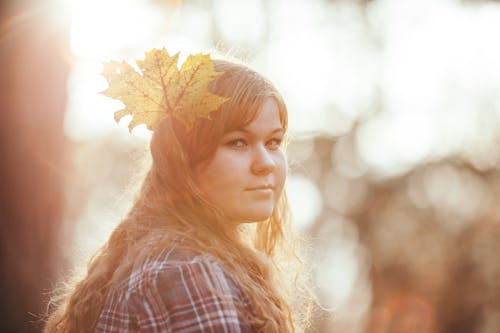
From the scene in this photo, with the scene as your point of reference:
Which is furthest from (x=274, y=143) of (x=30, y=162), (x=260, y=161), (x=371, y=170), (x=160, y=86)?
(x=371, y=170)

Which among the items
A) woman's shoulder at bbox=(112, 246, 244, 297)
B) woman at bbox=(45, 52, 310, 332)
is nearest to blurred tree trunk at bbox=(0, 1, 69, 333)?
woman at bbox=(45, 52, 310, 332)

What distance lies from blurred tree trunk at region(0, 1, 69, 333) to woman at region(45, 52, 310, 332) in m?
2.05

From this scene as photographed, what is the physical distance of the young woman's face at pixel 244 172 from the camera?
2600mm

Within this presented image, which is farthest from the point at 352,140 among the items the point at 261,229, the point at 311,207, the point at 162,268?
the point at 162,268

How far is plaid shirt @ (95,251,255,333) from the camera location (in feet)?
7.05

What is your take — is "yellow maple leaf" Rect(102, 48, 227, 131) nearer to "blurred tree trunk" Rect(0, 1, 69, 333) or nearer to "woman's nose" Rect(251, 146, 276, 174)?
"woman's nose" Rect(251, 146, 276, 174)

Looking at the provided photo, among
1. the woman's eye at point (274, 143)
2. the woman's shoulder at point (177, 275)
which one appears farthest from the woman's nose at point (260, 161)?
the woman's shoulder at point (177, 275)

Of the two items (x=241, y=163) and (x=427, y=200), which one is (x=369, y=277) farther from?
(x=241, y=163)

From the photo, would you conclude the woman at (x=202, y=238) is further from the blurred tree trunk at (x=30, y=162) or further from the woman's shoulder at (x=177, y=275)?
the blurred tree trunk at (x=30, y=162)

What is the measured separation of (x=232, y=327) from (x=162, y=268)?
265 mm

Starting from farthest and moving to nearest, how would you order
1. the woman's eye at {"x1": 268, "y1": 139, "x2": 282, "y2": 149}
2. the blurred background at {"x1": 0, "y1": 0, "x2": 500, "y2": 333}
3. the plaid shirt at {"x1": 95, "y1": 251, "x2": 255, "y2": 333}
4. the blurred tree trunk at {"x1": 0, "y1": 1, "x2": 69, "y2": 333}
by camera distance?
the blurred background at {"x1": 0, "y1": 0, "x2": 500, "y2": 333} < the blurred tree trunk at {"x1": 0, "y1": 1, "x2": 69, "y2": 333} < the woman's eye at {"x1": 268, "y1": 139, "x2": 282, "y2": 149} < the plaid shirt at {"x1": 95, "y1": 251, "x2": 255, "y2": 333}

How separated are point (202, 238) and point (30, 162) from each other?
2.61 metres

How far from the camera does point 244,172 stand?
8.55ft

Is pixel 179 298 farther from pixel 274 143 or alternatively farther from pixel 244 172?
pixel 274 143
